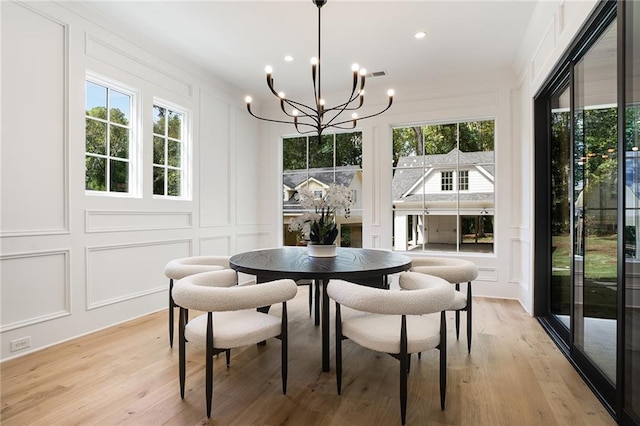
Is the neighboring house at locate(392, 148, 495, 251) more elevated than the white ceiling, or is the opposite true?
the white ceiling

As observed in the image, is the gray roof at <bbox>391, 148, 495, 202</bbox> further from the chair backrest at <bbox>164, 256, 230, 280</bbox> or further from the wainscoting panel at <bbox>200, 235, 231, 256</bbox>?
the chair backrest at <bbox>164, 256, 230, 280</bbox>

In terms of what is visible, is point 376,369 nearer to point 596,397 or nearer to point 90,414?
point 596,397

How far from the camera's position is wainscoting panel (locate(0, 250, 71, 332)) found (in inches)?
99.0

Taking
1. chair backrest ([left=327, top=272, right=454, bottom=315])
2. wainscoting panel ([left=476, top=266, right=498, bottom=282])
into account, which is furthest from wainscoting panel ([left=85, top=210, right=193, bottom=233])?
wainscoting panel ([left=476, top=266, right=498, bottom=282])

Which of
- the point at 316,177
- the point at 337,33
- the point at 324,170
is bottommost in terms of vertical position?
the point at 316,177

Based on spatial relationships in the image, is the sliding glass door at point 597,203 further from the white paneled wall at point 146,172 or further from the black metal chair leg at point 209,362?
the black metal chair leg at point 209,362

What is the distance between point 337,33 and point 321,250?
A: 7.19 ft

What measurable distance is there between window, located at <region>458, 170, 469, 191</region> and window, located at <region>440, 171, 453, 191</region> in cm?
10

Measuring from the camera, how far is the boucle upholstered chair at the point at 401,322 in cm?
173

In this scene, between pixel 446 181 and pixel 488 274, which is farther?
pixel 446 181

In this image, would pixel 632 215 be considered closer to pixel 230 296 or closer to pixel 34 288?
pixel 230 296

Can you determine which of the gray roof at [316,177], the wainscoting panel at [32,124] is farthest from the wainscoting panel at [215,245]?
the wainscoting panel at [32,124]

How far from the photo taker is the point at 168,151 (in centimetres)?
404

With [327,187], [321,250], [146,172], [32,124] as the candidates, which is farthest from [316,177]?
[32,124]
